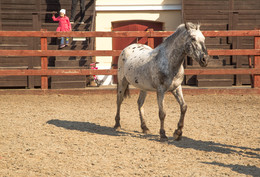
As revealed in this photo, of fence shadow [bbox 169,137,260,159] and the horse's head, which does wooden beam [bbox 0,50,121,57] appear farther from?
fence shadow [bbox 169,137,260,159]

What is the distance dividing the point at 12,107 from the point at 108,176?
5.50m

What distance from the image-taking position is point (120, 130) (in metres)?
7.33

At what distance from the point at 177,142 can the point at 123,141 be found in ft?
2.68

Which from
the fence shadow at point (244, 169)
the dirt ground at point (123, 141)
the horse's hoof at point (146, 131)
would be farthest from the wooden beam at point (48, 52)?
the fence shadow at point (244, 169)

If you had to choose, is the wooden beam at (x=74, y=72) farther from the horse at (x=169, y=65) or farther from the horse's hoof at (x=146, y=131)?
the horse's hoof at (x=146, y=131)

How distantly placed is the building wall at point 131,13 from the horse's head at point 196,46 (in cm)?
947

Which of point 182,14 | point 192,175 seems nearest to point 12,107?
point 192,175

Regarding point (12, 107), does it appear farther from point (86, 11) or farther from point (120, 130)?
point (86, 11)

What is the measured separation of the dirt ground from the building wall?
5738 mm

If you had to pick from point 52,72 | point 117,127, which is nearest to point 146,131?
point 117,127

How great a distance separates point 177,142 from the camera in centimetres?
636

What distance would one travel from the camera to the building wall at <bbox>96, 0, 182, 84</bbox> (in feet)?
51.1

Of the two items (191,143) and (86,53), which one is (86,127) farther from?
(86,53)

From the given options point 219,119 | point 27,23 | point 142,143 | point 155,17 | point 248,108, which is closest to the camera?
point 142,143
